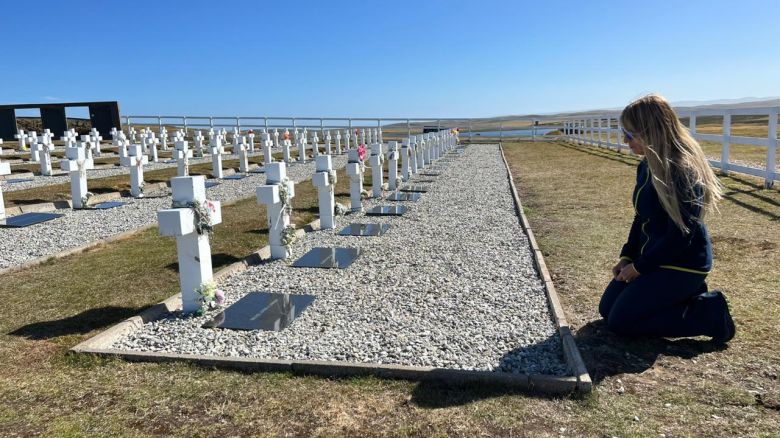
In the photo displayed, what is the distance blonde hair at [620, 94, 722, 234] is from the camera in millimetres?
3658

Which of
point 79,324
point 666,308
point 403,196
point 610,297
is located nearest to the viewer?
point 666,308

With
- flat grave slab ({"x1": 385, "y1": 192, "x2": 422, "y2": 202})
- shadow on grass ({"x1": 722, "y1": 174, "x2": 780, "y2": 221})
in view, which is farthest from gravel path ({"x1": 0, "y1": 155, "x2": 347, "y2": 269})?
shadow on grass ({"x1": 722, "y1": 174, "x2": 780, "y2": 221})

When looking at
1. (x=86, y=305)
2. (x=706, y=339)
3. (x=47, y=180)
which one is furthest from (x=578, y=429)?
(x=47, y=180)

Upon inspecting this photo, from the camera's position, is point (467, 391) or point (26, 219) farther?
point (26, 219)

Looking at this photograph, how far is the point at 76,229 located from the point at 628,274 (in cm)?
810

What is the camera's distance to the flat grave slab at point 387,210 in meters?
9.95

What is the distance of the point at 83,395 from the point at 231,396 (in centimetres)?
90

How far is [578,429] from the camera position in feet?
9.45

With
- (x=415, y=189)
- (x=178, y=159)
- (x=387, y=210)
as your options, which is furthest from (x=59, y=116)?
(x=387, y=210)

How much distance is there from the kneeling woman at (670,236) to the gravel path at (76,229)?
6.66 meters

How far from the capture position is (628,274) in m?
3.94

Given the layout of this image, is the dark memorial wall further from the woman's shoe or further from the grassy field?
the woman's shoe

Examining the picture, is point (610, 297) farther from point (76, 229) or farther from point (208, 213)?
point (76, 229)

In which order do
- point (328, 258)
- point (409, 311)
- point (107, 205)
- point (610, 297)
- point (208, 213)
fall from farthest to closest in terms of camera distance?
point (107, 205) < point (328, 258) < point (208, 213) < point (409, 311) < point (610, 297)
